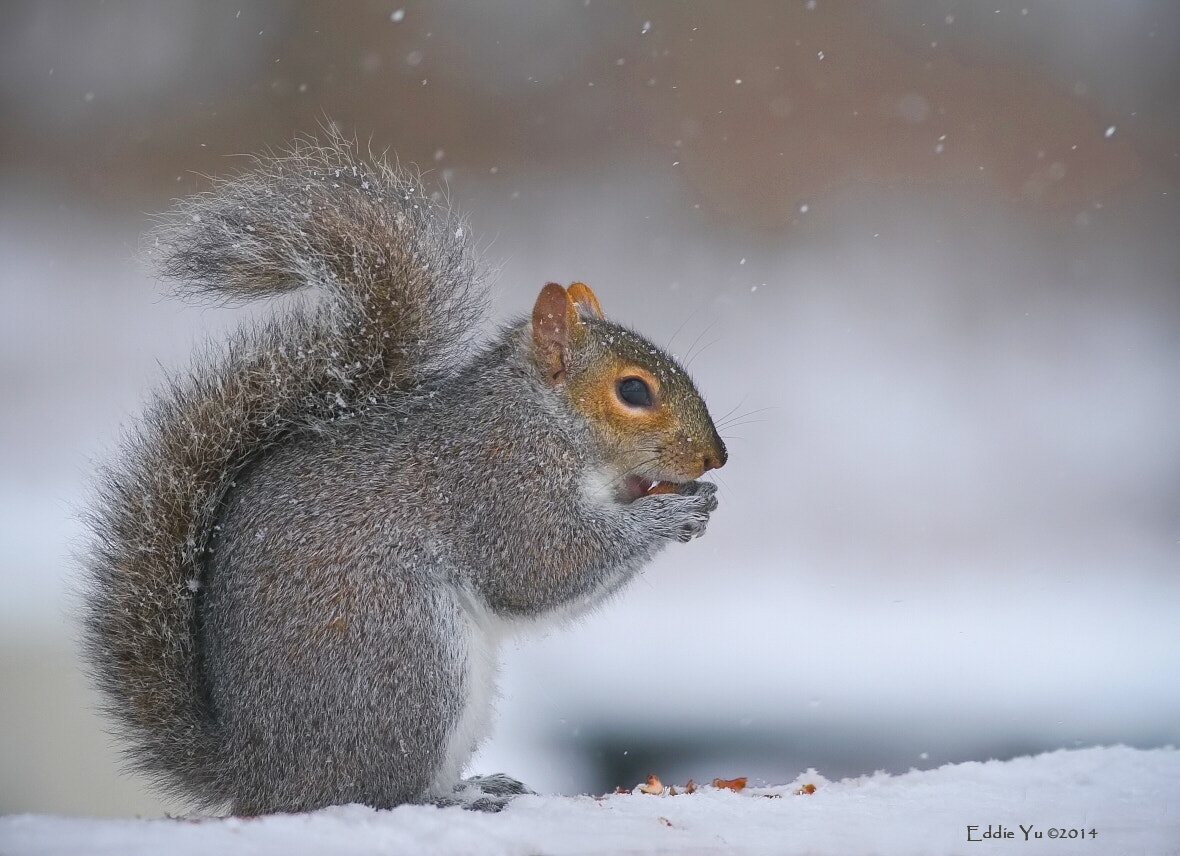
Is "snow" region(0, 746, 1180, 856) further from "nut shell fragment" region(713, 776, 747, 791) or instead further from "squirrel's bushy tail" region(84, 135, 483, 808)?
"squirrel's bushy tail" region(84, 135, 483, 808)

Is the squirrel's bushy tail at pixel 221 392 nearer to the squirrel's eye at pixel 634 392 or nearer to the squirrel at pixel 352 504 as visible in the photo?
the squirrel at pixel 352 504

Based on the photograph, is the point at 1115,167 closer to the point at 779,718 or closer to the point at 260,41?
the point at 779,718

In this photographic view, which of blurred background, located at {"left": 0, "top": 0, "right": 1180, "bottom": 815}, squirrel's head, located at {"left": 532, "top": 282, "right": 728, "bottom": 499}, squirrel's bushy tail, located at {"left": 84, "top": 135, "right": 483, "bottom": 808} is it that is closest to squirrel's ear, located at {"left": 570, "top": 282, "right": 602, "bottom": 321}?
squirrel's head, located at {"left": 532, "top": 282, "right": 728, "bottom": 499}

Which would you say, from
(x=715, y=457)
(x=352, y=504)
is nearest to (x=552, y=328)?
(x=715, y=457)

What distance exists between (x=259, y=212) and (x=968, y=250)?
2633mm

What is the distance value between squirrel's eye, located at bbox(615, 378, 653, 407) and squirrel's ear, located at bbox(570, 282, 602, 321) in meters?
0.25

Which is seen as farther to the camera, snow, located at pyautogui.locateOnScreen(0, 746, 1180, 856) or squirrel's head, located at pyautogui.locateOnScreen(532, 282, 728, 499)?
squirrel's head, located at pyautogui.locateOnScreen(532, 282, 728, 499)

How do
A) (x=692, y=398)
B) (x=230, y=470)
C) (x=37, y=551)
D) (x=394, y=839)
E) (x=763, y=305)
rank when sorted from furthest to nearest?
(x=763, y=305)
(x=37, y=551)
(x=692, y=398)
(x=230, y=470)
(x=394, y=839)

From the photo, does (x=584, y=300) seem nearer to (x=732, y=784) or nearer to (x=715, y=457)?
(x=715, y=457)

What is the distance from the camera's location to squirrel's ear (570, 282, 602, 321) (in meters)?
2.00

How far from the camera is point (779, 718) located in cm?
332

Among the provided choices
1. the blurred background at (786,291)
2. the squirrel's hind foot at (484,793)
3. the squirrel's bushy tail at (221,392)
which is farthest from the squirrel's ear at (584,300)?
the blurred background at (786,291)

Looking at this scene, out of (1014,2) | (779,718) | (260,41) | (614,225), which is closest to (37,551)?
(260,41)

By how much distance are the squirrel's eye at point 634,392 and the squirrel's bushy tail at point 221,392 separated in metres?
0.30
